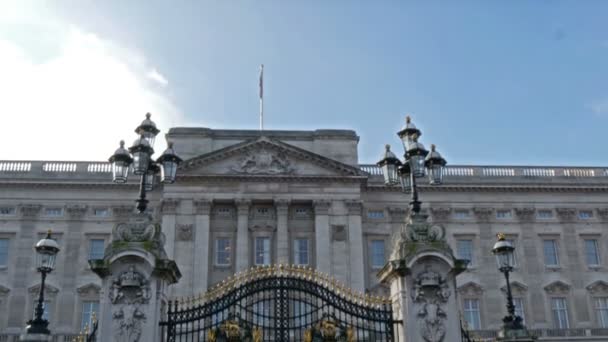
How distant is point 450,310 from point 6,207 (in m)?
45.1

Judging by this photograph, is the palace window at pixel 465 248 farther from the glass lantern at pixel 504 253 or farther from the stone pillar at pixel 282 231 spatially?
the glass lantern at pixel 504 253

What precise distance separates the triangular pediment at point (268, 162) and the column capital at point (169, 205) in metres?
2.96

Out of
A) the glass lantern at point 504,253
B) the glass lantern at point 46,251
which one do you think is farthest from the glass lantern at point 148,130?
the glass lantern at point 504,253

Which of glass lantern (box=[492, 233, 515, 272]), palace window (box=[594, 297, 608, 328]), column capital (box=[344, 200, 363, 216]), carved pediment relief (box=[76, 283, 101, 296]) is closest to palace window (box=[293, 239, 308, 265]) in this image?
column capital (box=[344, 200, 363, 216])

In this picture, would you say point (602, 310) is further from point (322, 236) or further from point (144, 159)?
point (144, 159)

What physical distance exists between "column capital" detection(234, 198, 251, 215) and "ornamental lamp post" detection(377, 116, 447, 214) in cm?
3289

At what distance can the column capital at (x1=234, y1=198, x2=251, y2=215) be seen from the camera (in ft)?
169

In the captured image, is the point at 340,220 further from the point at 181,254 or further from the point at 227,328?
the point at 227,328

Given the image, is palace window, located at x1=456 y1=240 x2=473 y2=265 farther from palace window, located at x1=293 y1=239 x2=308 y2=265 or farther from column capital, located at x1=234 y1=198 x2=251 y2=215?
column capital, located at x1=234 y1=198 x2=251 y2=215

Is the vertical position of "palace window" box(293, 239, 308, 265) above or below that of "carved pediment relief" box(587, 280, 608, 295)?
above

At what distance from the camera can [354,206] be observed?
52062mm

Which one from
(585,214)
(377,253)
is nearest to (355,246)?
(377,253)

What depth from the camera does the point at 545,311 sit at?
5153 cm

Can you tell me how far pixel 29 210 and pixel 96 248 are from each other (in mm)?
6153
